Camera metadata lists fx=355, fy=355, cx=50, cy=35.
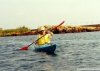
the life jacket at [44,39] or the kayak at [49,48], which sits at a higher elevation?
the life jacket at [44,39]

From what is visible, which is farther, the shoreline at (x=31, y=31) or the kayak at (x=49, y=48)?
the shoreline at (x=31, y=31)

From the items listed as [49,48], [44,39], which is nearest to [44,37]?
[44,39]

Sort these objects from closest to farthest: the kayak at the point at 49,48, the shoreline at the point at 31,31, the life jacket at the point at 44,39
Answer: the kayak at the point at 49,48 → the life jacket at the point at 44,39 → the shoreline at the point at 31,31

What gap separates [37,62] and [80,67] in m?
5.47

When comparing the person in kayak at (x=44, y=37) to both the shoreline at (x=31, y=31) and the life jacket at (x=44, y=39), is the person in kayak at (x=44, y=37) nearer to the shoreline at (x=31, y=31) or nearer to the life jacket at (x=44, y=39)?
the life jacket at (x=44, y=39)

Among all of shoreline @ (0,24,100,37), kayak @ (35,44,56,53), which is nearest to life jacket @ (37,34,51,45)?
kayak @ (35,44,56,53)

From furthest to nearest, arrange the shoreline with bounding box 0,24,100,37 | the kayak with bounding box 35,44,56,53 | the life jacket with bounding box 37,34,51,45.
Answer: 1. the shoreline with bounding box 0,24,100,37
2. the life jacket with bounding box 37,34,51,45
3. the kayak with bounding box 35,44,56,53

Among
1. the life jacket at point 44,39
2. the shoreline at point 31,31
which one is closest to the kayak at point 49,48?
the life jacket at point 44,39

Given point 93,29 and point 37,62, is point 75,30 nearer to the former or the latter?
point 93,29

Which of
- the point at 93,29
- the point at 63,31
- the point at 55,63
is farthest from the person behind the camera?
the point at 93,29

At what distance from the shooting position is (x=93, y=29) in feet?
472

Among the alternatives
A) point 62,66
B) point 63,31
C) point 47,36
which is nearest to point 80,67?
point 62,66

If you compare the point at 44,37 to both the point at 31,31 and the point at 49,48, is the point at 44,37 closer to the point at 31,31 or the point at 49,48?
the point at 49,48

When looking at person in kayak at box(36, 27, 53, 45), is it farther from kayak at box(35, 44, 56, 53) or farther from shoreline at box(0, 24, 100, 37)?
shoreline at box(0, 24, 100, 37)
